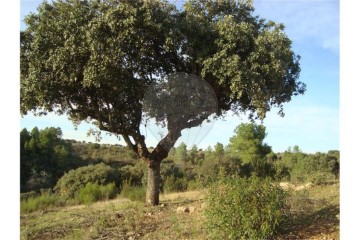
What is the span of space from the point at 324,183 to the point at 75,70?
26.5 ft

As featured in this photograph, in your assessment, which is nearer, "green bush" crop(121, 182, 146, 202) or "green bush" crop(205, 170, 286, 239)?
"green bush" crop(205, 170, 286, 239)

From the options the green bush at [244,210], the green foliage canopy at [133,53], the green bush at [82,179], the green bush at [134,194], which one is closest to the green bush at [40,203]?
the green bush at [82,179]

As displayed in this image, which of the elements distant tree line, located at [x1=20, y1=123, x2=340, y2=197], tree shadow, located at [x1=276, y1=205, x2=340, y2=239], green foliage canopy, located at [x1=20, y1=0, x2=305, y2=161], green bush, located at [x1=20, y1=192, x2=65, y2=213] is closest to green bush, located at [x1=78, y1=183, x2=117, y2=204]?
green bush, located at [x1=20, y1=192, x2=65, y2=213]

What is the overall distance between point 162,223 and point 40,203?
5944 millimetres

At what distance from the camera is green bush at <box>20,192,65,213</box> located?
480 inches

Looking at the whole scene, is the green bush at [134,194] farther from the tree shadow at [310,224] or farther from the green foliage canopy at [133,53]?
the tree shadow at [310,224]

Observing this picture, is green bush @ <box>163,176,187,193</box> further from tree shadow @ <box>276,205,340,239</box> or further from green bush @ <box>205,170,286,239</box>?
green bush @ <box>205,170,286,239</box>

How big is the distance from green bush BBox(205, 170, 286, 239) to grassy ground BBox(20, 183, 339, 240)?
62cm

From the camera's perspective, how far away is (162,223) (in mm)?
8539

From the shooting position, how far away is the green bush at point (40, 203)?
12189 mm

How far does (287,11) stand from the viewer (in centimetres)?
883
